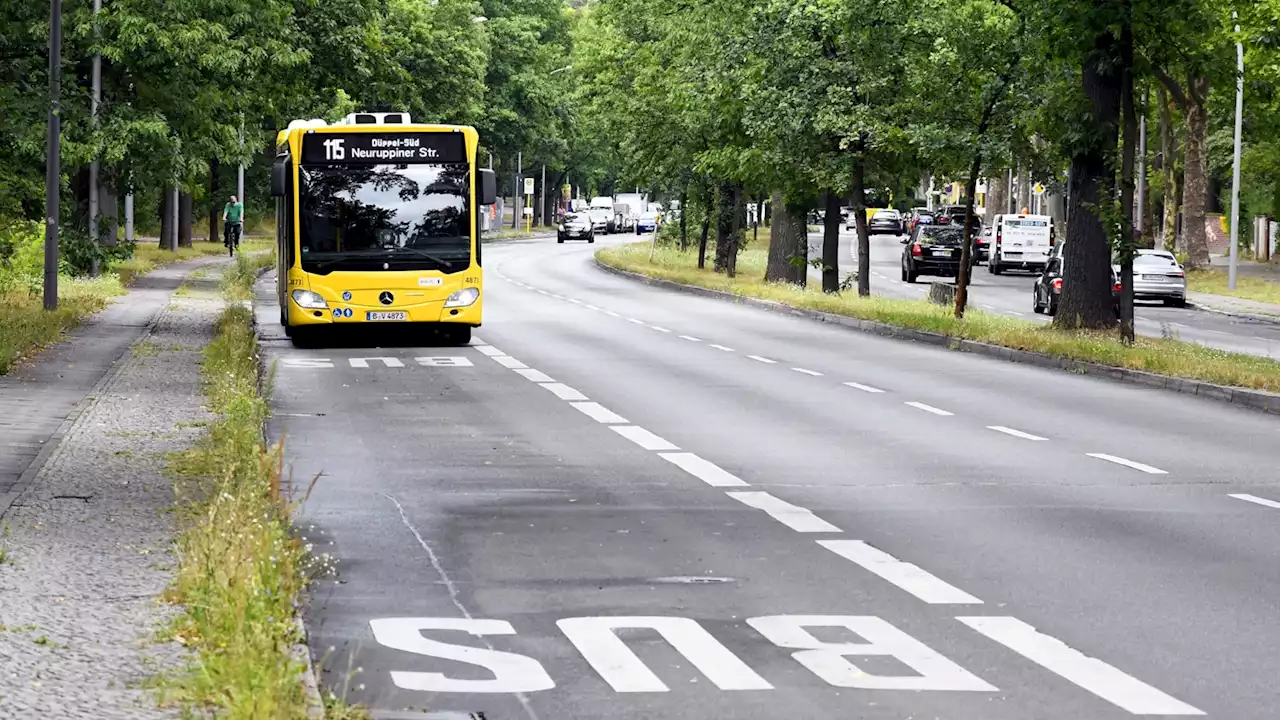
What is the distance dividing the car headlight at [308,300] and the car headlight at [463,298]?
158 centimetres

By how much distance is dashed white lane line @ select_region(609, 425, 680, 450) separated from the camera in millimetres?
15789

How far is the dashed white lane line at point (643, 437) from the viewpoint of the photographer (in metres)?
15.8

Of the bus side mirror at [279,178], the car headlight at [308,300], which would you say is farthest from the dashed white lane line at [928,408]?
the bus side mirror at [279,178]

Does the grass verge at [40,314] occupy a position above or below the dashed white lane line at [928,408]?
above

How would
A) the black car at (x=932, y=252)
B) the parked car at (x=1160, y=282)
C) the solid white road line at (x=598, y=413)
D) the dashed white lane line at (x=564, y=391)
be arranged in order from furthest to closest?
the black car at (x=932, y=252), the parked car at (x=1160, y=282), the dashed white lane line at (x=564, y=391), the solid white road line at (x=598, y=413)

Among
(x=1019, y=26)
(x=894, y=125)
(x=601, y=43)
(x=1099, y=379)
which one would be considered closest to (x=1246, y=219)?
(x=601, y=43)

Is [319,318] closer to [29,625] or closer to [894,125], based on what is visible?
[894,125]

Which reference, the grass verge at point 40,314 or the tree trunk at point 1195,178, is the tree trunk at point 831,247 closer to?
the grass verge at point 40,314

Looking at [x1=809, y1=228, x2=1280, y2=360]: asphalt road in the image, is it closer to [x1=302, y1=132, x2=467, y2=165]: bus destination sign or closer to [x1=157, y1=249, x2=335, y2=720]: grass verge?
[x1=302, y1=132, x2=467, y2=165]: bus destination sign

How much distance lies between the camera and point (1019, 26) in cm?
3200

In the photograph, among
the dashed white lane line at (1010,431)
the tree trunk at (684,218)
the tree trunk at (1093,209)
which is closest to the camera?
the dashed white lane line at (1010,431)

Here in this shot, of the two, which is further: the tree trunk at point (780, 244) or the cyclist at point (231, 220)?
the cyclist at point (231, 220)

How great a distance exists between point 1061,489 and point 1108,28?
15404mm

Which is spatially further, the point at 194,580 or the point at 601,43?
the point at 601,43
